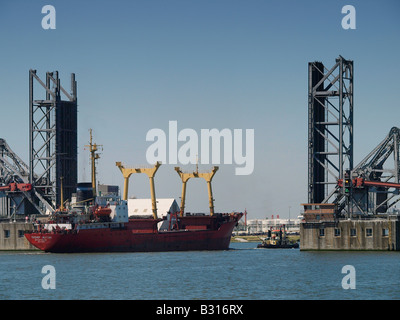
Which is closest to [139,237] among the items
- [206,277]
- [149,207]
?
[149,207]

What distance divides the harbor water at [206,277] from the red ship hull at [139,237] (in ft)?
36.6

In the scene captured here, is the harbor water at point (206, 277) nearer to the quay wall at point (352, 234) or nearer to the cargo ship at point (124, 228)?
the quay wall at point (352, 234)

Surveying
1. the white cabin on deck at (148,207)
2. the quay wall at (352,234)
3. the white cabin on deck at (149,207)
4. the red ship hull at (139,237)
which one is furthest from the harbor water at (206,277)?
the white cabin on deck at (148,207)

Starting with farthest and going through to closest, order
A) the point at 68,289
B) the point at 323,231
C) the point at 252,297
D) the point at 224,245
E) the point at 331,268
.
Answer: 1. the point at 224,245
2. the point at 323,231
3. the point at 331,268
4. the point at 68,289
5. the point at 252,297

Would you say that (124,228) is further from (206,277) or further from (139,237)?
(206,277)

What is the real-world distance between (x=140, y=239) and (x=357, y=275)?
4894cm

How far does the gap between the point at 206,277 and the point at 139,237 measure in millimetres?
44468

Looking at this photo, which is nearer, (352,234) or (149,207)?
(352,234)

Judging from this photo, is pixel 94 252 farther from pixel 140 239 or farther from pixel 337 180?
pixel 337 180

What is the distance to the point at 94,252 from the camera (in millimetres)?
105562

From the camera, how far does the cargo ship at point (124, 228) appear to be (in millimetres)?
104438

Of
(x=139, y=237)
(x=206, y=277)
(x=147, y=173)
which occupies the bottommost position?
(x=206, y=277)

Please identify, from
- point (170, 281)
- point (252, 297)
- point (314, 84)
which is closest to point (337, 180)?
point (314, 84)

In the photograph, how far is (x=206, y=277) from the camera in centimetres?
6719
